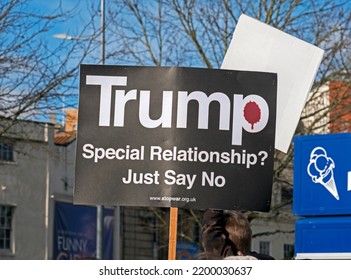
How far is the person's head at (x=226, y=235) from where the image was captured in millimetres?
5488

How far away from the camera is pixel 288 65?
6.23 meters

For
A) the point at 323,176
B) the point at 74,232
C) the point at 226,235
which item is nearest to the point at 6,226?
the point at 74,232

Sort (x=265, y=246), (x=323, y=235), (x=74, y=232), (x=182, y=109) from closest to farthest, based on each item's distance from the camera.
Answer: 1. (x=182, y=109)
2. (x=323, y=235)
3. (x=74, y=232)
4. (x=265, y=246)

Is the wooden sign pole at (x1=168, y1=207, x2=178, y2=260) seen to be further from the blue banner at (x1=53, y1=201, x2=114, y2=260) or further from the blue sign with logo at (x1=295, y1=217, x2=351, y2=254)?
the blue banner at (x1=53, y1=201, x2=114, y2=260)

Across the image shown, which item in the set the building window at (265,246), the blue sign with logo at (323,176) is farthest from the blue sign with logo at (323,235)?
the building window at (265,246)

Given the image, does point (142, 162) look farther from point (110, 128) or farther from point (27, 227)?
point (27, 227)

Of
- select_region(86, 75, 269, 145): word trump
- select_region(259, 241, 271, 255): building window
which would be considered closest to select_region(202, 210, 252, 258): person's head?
select_region(86, 75, 269, 145): word trump

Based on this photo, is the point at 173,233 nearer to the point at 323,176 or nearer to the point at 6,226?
the point at 323,176

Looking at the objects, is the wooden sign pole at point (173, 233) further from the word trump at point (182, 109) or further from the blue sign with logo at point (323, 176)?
the blue sign with logo at point (323, 176)

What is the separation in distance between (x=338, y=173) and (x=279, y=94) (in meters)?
2.02

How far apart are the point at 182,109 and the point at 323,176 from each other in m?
2.71

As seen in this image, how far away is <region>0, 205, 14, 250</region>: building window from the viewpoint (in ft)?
123

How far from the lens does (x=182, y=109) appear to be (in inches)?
224
